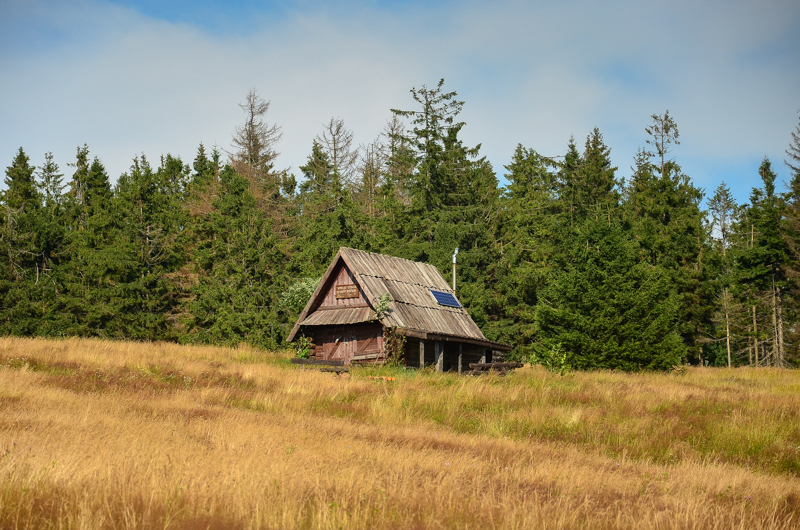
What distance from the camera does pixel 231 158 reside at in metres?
55.5

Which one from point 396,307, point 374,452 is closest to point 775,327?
point 396,307

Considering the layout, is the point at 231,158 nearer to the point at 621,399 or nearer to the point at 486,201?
the point at 486,201

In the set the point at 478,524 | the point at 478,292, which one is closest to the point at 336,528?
the point at 478,524

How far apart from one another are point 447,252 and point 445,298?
1319 cm

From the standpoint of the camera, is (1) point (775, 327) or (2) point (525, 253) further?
(2) point (525, 253)

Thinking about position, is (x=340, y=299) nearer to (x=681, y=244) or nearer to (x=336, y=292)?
(x=336, y=292)

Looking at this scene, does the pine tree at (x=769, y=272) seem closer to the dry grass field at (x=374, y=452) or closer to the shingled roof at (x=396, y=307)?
the shingled roof at (x=396, y=307)

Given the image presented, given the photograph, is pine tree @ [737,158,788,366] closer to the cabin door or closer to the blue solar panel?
the blue solar panel

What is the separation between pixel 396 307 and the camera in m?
26.7

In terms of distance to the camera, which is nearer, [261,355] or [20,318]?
[261,355]

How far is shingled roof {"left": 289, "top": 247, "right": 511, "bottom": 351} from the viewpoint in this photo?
26.4m

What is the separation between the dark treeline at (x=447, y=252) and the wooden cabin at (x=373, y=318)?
180 inches

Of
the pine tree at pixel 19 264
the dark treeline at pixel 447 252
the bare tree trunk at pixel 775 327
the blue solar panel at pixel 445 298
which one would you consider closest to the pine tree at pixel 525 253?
the dark treeline at pixel 447 252

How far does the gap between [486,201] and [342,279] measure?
26471 mm
